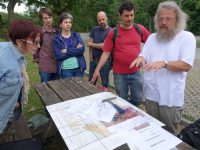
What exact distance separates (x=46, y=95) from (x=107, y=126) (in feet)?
4.25

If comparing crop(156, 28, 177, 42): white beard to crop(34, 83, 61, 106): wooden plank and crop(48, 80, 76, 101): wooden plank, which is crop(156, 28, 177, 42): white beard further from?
crop(34, 83, 61, 106): wooden plank

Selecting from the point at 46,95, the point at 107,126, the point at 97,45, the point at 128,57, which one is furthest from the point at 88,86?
the point at 97,45

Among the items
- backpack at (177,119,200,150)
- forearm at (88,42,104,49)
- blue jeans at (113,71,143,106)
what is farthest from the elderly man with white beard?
forearm at (88,42,104,49)

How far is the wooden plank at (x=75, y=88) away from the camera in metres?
3.25

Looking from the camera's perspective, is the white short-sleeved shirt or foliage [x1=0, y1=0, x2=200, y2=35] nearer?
the white short-sleeved shirt

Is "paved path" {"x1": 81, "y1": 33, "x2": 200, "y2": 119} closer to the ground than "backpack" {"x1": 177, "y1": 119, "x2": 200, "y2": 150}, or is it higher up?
closer to the ground

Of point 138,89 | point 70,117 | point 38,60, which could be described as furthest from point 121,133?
point 38,60

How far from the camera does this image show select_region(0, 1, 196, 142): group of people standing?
7.55ft

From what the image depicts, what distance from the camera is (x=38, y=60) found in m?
4.57

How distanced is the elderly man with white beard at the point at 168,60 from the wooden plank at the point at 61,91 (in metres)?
0.84

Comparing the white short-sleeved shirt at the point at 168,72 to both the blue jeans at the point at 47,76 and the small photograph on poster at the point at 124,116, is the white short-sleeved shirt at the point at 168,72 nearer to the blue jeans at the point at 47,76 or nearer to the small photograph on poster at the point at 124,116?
the small photograph on poster at the point at 124,116

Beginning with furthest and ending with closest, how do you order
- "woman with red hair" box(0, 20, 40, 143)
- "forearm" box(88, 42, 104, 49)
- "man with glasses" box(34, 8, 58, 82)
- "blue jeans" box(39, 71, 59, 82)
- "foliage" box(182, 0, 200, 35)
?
"foliage" box(182, 0, 200, 35)
"forearm" box(88, 42, 104, 49)
"blue jeans" box(39, 71, 59, 82)
"man with glasses" box(34, 8, 58, 82)
"woman with red hair" box(0, 20, 40, 143)

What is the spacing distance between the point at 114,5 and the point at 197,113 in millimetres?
19876

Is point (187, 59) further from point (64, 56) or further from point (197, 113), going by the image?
point (197, 113)
